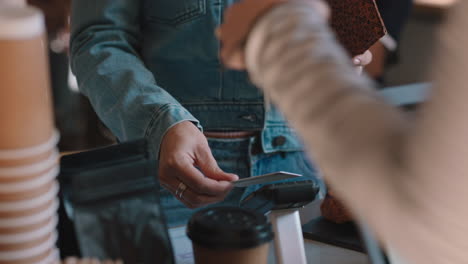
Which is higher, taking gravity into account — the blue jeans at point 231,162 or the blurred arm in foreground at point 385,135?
the blurred arm in foreground at point 385,135

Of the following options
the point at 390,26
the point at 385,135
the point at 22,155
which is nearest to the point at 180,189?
the point at 22,155

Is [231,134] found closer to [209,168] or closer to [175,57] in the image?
[175,57]

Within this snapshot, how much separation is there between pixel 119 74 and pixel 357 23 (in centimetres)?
43

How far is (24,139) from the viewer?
0.52 m

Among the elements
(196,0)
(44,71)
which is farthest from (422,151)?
(196,0)

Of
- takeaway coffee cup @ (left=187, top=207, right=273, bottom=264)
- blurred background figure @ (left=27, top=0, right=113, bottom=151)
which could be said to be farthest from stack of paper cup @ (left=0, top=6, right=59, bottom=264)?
blurred background figure @ (left=27, top=0, right=113, bottom=151)

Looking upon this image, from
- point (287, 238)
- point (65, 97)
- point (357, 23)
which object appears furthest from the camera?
point (65, 97)

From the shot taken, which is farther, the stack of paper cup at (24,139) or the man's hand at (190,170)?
the man's hand at (190,170)

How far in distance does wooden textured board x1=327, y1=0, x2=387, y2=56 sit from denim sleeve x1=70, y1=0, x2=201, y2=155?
327 millimetres

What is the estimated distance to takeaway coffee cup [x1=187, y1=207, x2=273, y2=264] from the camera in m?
0.61

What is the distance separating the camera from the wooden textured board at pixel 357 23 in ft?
3.43

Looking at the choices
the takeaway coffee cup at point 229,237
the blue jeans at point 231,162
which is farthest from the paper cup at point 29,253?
the blue jeans at point 231,162

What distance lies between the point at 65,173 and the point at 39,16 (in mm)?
172

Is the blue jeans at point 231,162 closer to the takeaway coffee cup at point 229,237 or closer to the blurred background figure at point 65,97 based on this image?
the takeaway coffee cup at point 229,237
